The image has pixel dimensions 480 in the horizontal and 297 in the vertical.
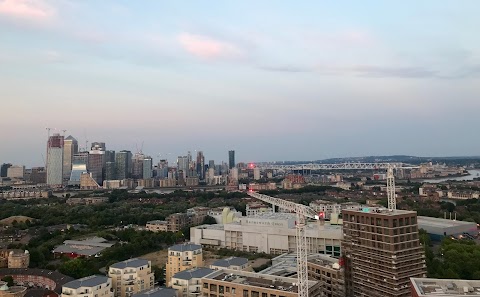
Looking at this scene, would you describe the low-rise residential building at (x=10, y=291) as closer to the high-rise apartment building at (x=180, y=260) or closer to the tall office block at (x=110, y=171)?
the high-rise apartment building at (x=180, y=260)

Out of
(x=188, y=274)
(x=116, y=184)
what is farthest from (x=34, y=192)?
(x=188, y=274)

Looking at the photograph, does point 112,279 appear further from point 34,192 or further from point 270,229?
point 34,192

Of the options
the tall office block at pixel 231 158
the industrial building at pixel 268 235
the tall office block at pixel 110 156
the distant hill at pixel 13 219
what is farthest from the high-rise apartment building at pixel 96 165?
the industrial building at pixel 268 235

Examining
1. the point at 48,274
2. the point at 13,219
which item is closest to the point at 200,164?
the point at 13,219

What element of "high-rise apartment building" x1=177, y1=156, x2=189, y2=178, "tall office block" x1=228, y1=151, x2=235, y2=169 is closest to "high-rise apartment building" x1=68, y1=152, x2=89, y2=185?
"high-rise apartment building" x1=177, y1=156, x2=189, y2=178

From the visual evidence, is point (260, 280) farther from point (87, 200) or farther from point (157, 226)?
point (87, 200)

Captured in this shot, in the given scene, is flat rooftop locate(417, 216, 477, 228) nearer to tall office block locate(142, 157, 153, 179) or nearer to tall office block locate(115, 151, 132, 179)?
tall office block locate(115, 151, 132, 179)
